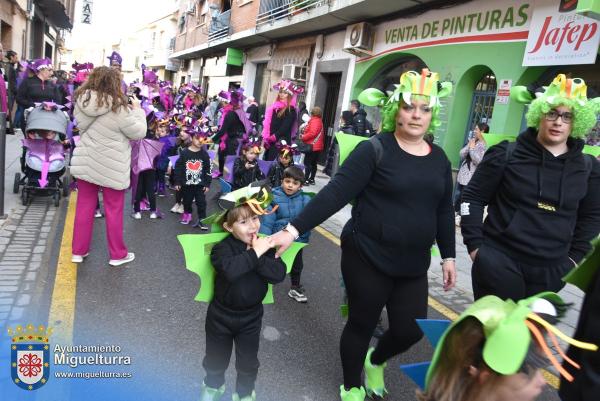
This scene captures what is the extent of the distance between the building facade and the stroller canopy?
5.04 metres

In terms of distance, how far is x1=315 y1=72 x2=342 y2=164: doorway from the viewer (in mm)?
15117

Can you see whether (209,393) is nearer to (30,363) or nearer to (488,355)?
(30,363)

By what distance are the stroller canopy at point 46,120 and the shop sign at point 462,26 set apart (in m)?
7.32

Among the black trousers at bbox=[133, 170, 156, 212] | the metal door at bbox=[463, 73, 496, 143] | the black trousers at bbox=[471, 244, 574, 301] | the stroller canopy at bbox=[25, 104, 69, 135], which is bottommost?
the black trousers at bbox=[133, 170, 156, 212]

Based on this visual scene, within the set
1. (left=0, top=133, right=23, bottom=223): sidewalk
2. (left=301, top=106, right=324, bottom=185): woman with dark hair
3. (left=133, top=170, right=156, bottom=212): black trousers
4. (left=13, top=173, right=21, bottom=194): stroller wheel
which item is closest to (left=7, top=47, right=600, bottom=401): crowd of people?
(left=0, top=133, right=23, bottom=223): sidewalk

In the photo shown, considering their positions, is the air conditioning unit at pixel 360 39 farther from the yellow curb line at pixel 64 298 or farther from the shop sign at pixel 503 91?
the yellow curb line at pixel 64 298

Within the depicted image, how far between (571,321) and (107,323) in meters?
4.09

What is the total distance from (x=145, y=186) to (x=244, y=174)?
148 cm

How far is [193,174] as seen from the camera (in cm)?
662

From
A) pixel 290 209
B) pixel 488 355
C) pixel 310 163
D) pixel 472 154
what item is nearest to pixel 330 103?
pixel 310 163

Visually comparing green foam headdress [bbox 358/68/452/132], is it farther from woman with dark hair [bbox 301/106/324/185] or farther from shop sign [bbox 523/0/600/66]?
woman with dark hair [bbox 301/106/324/185]

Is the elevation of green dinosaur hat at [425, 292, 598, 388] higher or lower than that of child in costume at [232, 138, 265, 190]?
higher

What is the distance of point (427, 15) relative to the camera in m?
10.5

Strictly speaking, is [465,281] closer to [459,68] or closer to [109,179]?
[109,179]
